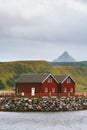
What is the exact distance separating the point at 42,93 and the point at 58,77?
968 centimetres

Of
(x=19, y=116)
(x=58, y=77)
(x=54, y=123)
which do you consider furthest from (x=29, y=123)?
(x=58, y=77)

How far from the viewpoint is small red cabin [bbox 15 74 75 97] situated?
137 meters

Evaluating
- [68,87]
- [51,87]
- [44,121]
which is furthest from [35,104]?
[68,87]

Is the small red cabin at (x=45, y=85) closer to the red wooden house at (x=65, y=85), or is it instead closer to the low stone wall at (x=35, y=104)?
the red wooden house at (x=65, y=85)

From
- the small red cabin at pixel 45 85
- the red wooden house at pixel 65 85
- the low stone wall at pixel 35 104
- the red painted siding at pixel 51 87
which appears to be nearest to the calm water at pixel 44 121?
the low stone wall at pixel 35 104

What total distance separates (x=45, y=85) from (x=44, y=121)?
35.2m

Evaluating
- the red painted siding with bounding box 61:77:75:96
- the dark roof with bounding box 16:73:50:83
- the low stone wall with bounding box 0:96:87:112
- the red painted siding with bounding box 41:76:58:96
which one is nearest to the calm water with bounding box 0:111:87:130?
the low stone wall with bounding box 0:96:87:112

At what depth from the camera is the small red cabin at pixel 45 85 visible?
13688 cm

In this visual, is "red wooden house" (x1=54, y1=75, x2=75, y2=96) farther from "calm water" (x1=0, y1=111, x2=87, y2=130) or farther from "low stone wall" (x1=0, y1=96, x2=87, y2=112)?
"calm water" (x1=0, y1=111, x2=87, y2=130)

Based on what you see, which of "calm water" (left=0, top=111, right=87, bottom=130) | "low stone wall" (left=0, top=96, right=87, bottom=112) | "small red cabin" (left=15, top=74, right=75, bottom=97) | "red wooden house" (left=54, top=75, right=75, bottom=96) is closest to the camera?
"calm water" (left=0, top=111, right=87, bottom=130)

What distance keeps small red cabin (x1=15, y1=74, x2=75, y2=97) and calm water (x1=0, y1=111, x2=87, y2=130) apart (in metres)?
16.7

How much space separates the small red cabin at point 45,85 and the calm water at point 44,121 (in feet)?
54.7

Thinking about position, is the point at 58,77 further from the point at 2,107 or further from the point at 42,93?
the point at 2,107

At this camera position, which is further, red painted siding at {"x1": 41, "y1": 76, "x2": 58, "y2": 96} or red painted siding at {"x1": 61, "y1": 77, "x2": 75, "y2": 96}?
red painted siding at {"x1": 61, "y1": 77, "x2": 75, "y2": 96}
